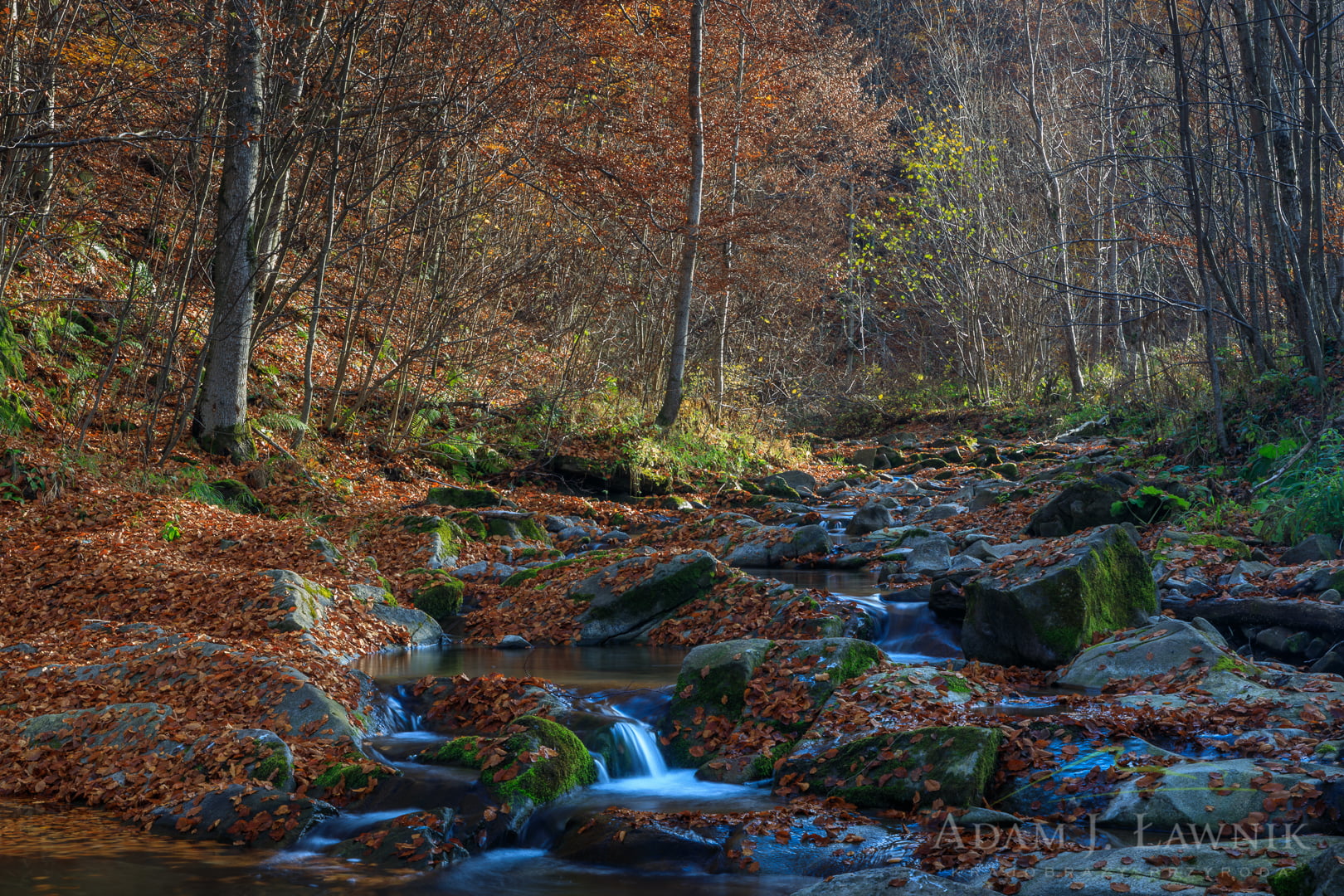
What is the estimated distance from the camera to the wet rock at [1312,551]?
24.8ft

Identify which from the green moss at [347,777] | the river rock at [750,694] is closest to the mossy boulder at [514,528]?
the river rock at [750,694]

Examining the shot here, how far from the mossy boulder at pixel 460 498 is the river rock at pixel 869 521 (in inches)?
183

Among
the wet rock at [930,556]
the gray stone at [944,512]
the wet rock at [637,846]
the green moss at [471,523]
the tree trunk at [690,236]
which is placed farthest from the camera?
the tree trunk at [690,236]

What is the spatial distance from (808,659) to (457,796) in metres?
2.42

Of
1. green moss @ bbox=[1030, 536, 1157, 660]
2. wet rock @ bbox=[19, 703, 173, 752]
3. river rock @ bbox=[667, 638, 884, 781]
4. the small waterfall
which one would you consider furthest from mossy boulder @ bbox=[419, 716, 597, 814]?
green moss @ bbox=[1030, 536, 1157, 660]

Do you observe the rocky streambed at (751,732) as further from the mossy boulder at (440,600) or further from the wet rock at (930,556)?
the wet rock at (930,556)

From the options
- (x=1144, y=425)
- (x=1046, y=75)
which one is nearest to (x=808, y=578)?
(x=1144, y=425)

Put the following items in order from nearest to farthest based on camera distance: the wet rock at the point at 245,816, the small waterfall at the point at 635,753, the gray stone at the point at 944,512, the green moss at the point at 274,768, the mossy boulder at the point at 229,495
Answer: the wet rock at the point at 245,816, the green moss at the point at 274,768, the small waterfall at the point at 635,753, the mossy boulder at the point at 229,495, the gray stone at the point at 944,512

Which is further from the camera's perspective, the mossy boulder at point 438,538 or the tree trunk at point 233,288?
the tree trunk at point 233,288

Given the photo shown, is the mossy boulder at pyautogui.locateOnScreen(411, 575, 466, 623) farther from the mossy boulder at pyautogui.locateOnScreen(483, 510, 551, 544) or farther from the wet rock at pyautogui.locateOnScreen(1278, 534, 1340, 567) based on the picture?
the wet rock at pyautogui.locateOnScreen(1278, 534, 1340, 567)

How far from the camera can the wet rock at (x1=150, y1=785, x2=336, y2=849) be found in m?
4.47

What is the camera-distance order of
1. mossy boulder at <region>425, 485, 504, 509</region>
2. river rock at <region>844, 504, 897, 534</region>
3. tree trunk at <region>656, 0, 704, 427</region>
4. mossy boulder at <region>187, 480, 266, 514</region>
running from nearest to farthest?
1. mossy boulder at <region>187, 480, 266, 514</region>
2. mossy boulder at <region>425, 485, 504, 509</region>
3. river rock at <region>844, 504, 897, 534</region>
4. tree trunk at <region>656, 0, 704, 427</region>

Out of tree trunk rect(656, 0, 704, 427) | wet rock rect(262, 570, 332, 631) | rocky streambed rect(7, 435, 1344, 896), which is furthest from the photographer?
tree trunk rect(656, 0, 704, 427)

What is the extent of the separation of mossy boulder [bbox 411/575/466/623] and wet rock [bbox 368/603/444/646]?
38cm
